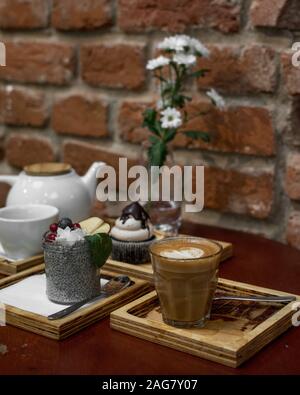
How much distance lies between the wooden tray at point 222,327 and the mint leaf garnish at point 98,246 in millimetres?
78

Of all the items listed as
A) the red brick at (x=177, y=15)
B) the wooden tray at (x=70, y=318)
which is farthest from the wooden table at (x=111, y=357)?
the red brick at (x=177, y=15)

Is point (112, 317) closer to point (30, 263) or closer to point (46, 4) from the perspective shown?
point (30, 263)

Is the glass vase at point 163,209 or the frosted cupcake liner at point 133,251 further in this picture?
the glass vase at point 163,209

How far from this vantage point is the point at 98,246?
88 centimetres

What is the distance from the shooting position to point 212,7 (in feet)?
4.27

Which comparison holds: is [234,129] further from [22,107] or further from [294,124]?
[22,107]

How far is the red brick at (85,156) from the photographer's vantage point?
1517 millimetres

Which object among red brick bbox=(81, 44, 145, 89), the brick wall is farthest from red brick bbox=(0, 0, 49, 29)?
red brick bbox=(81, 44, 145, 89)

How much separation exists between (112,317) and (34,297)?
129mm

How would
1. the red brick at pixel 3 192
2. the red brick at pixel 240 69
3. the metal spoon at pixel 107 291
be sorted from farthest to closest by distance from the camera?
the red brick at pixel 3 192 → the red brick at pixel 240 69 → the metal spoon at pixel 107 291

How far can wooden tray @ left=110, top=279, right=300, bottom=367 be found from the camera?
29.2 inches

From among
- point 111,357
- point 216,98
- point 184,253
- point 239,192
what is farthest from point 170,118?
point 111,357

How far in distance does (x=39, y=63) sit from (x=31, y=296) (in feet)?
2.83

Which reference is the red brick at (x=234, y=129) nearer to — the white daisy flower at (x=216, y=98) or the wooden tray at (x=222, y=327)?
the white daisy flower at (x=216, y=98)
